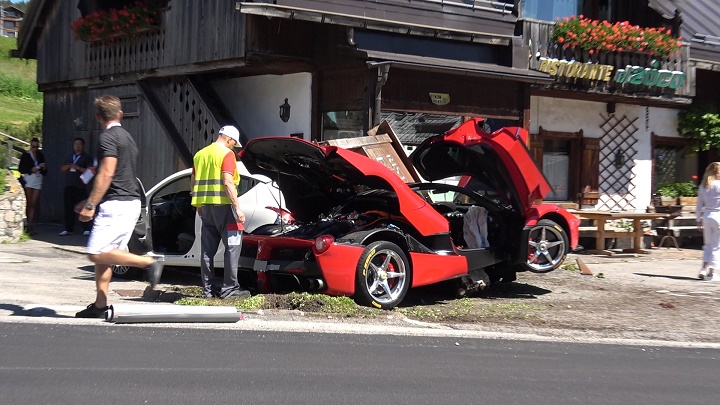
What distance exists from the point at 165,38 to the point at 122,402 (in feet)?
42.3

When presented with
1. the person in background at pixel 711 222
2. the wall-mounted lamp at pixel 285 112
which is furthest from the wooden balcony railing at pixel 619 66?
the person in background at pixel 711 222

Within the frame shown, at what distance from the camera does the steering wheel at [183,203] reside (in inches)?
446

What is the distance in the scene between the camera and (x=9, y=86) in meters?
51.0

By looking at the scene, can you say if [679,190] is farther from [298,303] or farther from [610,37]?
[298,303]

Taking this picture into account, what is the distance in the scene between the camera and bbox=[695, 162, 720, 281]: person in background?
13.0 metres

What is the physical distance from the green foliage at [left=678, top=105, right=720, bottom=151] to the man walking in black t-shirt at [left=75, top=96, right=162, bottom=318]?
15.3 metres

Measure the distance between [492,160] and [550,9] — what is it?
8996 millimetres

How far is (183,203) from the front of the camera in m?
11.4

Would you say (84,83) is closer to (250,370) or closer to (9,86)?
(250,370)

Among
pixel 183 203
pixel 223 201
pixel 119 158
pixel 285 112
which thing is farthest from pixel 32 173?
pixel 119 158

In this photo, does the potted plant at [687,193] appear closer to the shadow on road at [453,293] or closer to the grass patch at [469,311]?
the shadow on road at [453,293]

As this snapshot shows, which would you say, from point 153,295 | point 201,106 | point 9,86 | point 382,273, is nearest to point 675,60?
point 201,106

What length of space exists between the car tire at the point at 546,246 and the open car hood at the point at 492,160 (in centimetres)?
39

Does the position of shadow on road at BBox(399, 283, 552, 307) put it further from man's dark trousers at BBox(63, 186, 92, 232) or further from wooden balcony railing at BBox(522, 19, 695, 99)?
man's dark trousers at BBox(63, 186, 92, 232)
